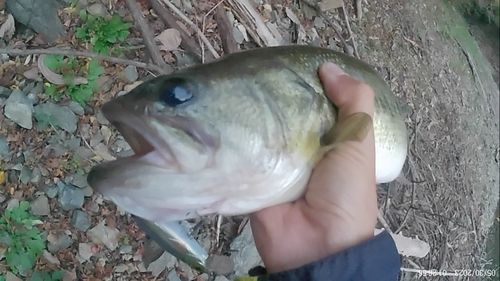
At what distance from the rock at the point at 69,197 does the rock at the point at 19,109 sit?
Answer: 1.02 feet

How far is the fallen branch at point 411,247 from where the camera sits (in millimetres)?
3232

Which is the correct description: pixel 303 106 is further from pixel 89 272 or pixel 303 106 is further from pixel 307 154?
pixel 89 272

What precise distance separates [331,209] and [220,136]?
460mm

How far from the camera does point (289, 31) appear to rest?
3.10 m

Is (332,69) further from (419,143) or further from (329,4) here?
(419,143)

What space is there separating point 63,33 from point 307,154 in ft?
4.81

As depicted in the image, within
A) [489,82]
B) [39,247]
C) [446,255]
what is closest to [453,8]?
[489,82]

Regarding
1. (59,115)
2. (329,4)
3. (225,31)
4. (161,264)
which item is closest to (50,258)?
(161,264)

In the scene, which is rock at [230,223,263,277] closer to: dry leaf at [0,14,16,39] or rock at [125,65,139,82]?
rock at [125,65,139,82]

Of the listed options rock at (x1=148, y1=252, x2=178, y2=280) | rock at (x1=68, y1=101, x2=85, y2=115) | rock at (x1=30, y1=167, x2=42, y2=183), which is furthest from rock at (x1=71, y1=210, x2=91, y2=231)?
rock at (x1=68, y1=101, x2=85, y2=115)

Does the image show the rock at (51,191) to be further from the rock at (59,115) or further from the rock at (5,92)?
the rock at (5,92)

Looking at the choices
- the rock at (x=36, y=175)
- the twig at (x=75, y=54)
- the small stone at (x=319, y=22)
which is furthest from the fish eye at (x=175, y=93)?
the small stone at (x=319, y=22)

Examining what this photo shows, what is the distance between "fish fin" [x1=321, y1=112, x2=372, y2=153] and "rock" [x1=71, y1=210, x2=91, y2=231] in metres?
1.27

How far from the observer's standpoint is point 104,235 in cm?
214
